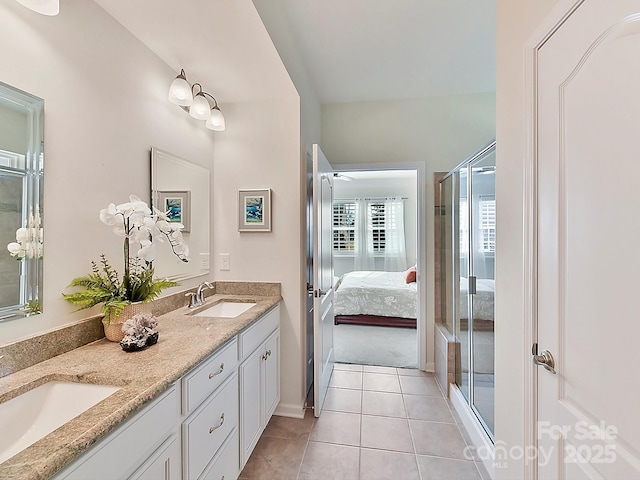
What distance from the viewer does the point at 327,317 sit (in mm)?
2652

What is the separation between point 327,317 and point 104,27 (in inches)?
93.9

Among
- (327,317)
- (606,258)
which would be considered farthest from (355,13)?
(327,317)

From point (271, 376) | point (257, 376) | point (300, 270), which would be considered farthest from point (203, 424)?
point (300, 270)

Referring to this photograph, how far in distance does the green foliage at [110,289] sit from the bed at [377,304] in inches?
129

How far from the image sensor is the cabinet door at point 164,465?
92cm

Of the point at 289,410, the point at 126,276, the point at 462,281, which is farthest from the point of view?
the point at 462,281

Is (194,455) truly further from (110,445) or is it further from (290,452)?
(290,452)

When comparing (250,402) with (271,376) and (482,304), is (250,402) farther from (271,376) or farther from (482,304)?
(482,304)

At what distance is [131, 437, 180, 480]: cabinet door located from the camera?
3.01 feet

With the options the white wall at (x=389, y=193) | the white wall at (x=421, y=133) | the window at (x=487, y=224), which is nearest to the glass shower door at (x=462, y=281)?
the window at (x=487, y=224)

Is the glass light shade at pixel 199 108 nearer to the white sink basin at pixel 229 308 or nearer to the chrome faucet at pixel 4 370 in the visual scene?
the white sink basin at pixel 229 308

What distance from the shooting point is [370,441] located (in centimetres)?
196

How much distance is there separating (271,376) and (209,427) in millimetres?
777

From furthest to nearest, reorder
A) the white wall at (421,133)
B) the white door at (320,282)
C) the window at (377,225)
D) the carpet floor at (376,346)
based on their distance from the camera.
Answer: the window at (377,225) → the carpet floor at (376,346) → the white wall at (421,133) → the white door at (320,282)
